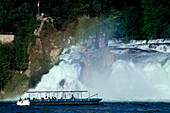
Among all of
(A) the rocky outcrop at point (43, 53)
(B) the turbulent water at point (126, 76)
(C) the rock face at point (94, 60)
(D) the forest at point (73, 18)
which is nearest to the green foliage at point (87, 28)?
(C) the rock face at point (94, 60)

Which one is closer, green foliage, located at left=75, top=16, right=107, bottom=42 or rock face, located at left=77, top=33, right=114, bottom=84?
rock face, located at left=77, top=33, right=114, bottom=84

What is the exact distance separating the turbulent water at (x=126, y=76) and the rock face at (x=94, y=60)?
73 centimetres

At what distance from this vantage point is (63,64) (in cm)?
7662

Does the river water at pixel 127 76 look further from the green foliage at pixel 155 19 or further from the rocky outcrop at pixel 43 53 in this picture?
the green foliage at pixel 155 19

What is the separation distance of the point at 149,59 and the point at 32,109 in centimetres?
2700

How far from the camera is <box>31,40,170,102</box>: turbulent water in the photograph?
71500 millimetres

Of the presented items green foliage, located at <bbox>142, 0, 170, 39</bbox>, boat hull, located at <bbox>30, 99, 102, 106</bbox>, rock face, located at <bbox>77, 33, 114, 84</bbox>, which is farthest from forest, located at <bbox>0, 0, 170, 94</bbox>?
boat hull, located at <bbox>30, 99, 102, 106</bbox>

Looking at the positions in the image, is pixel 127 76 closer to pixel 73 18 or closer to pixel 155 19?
pixel 73 18

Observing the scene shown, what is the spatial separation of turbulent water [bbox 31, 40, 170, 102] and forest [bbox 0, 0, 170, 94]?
26.1 ft

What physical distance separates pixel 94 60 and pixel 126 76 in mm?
6390

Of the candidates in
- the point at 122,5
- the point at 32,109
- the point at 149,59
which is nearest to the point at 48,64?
the point at 149,59

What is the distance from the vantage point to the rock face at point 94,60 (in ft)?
253

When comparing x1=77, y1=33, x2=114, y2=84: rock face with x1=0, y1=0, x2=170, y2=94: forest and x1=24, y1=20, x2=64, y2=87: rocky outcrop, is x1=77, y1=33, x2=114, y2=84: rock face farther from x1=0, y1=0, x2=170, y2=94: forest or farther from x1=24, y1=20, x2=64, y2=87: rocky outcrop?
x1=0, y1=0, x2=170, y2=94: forest

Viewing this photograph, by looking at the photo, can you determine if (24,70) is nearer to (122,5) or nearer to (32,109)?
(32,109)
